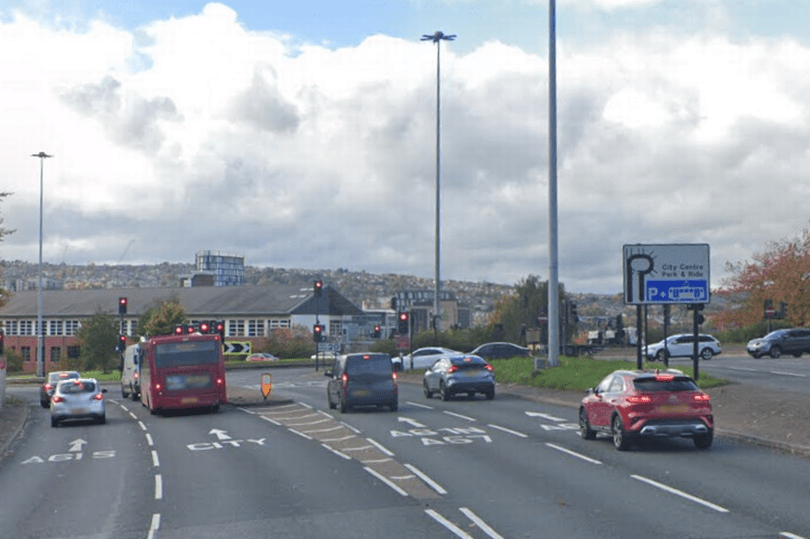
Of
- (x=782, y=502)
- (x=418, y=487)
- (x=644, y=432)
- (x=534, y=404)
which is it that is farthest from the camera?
(x=534, y=404)

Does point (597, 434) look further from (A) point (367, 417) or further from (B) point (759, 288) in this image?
(B) point (759, 288)

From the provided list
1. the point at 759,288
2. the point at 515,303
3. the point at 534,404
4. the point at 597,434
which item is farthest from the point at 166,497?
the point at 515,303

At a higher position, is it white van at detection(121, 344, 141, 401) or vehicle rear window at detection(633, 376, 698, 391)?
vehicle rear window at detection(633, 376, 698, 391)

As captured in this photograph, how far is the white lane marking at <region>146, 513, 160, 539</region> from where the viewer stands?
14.1 m

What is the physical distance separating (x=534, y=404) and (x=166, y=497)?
787 inches

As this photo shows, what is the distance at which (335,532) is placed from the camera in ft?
44.9

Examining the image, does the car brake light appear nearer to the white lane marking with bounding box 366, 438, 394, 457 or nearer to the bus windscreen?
the white lane marking with bounding box 366, 438, 394, 457

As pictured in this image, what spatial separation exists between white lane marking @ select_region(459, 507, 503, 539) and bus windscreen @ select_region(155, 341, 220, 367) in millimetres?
23129

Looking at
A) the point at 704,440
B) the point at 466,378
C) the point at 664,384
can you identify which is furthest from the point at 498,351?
the point at 664,384

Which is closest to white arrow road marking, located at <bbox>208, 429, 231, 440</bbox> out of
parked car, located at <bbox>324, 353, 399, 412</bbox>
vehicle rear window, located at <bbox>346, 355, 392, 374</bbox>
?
parked car, located at <bbox>324, 353, 399, 412</bbox>

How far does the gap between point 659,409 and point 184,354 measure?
1997cm

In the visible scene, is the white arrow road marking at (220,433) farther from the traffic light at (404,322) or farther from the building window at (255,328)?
the building window at (255,328)

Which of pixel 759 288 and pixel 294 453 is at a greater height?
pixel 759 288

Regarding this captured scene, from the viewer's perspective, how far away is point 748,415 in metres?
26.7
